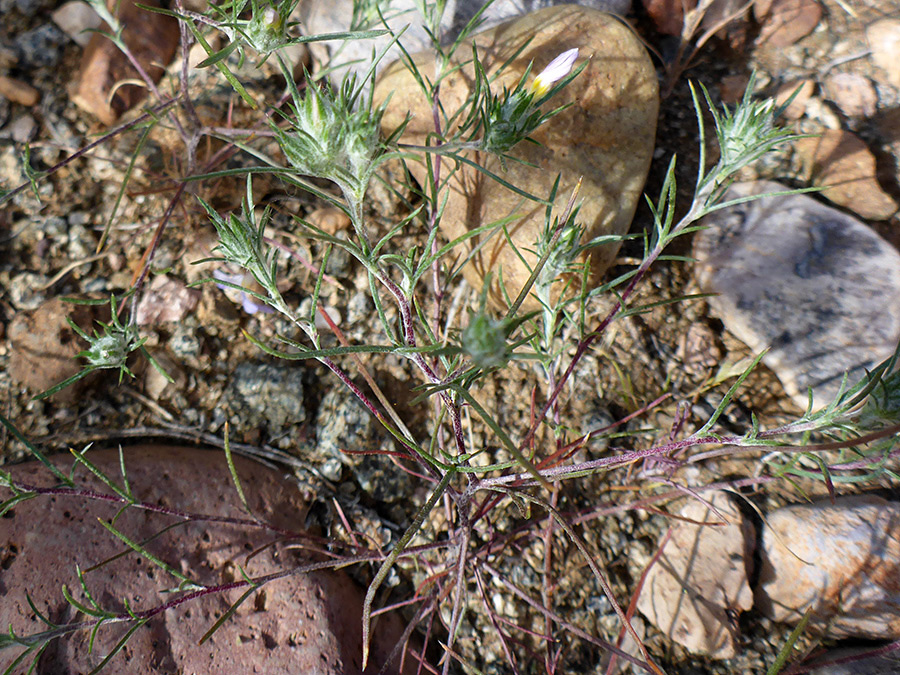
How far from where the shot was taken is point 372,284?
1207mm

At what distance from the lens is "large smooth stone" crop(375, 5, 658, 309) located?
1.87 meters

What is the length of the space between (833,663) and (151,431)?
2.17 meters

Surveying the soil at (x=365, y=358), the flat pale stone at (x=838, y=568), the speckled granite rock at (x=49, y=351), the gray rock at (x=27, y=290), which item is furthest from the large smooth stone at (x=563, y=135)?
the gray rock at (x=27, y=290)

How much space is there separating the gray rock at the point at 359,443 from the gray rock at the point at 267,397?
0.10m

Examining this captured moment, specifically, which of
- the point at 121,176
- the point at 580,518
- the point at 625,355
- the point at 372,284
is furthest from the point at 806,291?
the point at 121,176

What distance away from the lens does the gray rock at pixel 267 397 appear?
194cm

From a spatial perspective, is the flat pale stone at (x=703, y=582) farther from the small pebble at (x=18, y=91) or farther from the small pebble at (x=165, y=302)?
the small pebble at (x=18, y=91)

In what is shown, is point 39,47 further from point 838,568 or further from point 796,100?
point 838,568

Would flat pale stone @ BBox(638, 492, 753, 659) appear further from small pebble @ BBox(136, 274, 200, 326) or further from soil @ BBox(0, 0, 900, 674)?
small pebble @ BBox(136, 274, 200, 326)

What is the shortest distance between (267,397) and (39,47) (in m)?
1.91

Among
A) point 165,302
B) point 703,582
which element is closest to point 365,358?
point 165,302

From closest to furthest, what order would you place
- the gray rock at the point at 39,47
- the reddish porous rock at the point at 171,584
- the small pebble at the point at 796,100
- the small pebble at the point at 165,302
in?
the reddish porous rock at the point at 171,584 → the small pebble at the point at 165,302 → the small pebble at the point at 796,100 → the gray rock at the point at 39,47

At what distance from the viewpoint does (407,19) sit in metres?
2.19

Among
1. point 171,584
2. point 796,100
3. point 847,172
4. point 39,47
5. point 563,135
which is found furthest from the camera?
point 39,47
